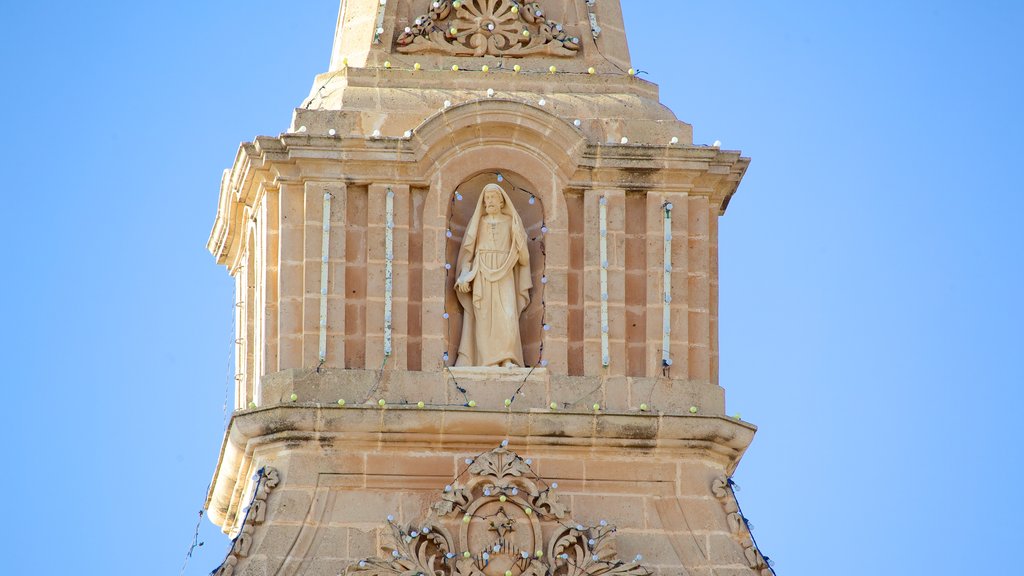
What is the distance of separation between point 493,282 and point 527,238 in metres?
0.68

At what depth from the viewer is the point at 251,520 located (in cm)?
3344

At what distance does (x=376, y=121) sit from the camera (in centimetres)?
3488

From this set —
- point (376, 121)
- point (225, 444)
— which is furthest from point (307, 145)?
point (225, 444)

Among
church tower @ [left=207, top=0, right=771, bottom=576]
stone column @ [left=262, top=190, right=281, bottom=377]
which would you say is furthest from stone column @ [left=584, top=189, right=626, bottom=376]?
stone column @ [left=262, top=190, right=281, bottom=377]

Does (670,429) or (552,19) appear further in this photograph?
(552,19)

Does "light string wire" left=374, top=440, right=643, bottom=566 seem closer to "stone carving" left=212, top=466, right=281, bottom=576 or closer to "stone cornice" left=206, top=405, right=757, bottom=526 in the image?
"stone cornice" left=206, top=405, right=757, bottom=526

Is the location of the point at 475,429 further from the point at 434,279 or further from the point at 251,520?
the point at 251,520

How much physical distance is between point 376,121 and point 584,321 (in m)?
2.94

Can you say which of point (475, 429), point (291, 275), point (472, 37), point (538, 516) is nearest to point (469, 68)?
point (472, 37)

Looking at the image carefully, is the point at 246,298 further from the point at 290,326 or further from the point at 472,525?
the point at 472,525

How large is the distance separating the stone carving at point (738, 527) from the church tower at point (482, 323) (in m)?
0.02

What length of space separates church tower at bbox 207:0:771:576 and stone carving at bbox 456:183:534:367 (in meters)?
0.02

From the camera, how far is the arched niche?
3462 centimetres

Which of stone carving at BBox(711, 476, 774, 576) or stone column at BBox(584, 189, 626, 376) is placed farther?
stone column at BBox(584, 189, 626, 376)
